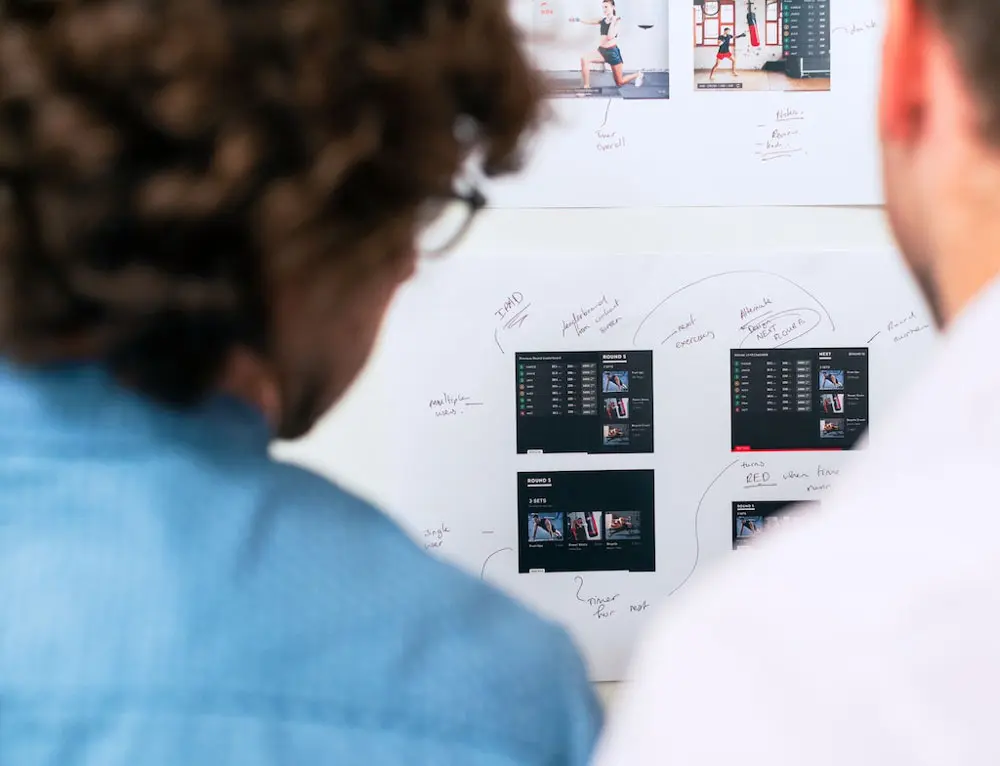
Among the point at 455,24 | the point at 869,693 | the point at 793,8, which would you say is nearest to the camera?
the point at 869,693

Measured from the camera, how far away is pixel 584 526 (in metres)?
1.10

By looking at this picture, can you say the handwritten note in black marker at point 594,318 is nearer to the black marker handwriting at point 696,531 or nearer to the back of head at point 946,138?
the black marker handwriting at point 696,531

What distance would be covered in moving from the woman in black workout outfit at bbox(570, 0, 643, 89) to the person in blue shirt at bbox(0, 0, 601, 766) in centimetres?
71

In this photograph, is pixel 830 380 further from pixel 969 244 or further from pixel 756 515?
pixel 969 244

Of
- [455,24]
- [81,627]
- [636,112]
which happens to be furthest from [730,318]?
[81,627]

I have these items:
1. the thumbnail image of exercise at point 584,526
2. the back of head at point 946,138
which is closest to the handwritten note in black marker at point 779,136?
the thumbnail image of exercise at point 584,526

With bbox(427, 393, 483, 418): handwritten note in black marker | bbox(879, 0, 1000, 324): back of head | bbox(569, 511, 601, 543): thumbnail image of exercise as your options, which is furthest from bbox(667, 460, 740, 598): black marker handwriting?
bbox(879, 0, 1000, 324): back of head

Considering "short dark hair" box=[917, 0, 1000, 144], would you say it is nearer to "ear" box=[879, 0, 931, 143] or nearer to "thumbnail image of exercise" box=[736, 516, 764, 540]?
"ear" box=[879, 0, 931, 143]

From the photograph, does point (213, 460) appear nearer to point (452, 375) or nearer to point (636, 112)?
point (452, 375)

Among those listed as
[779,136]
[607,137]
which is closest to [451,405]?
[607,137]

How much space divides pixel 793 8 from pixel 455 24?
818 millimetres

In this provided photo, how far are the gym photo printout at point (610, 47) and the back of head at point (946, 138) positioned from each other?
696 mm

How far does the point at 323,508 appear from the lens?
41cm

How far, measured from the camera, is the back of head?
38 centimetres
